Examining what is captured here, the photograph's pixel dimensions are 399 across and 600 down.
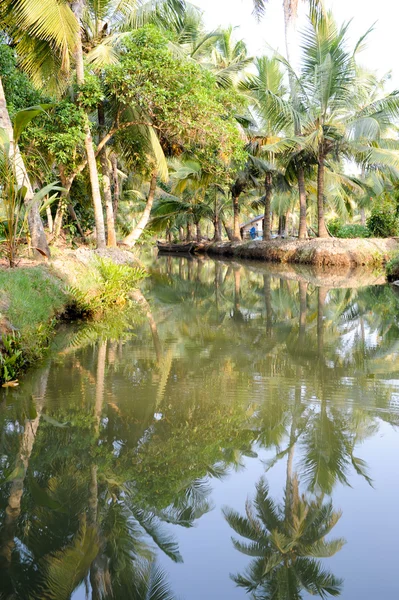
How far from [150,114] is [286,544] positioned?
13537 mm

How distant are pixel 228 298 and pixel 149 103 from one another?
551 cm

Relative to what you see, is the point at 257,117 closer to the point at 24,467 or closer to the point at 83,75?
the point at 83,75

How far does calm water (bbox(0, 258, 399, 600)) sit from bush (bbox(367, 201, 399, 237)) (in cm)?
1771

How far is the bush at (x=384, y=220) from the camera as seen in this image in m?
23.8

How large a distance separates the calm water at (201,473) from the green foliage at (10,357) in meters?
0.22

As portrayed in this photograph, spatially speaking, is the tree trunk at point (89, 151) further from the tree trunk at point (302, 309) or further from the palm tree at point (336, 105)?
the palm tree at point (336, 105)

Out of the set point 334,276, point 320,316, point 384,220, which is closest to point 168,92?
point 320,316

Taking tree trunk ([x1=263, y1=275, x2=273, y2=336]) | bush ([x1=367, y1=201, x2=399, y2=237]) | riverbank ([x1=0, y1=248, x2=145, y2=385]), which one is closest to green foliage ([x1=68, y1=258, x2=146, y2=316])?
riverbank ([x1=0, y1=248, x2=145, y2=385])

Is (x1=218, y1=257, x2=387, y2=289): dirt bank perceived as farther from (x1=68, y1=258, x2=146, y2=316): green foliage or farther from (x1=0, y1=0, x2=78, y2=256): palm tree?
(x1=0, y1=0, x2=78, y2=256): palm tree

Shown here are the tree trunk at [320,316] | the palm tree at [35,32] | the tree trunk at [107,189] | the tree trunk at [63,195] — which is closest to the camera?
the tree trunk at [320,316]

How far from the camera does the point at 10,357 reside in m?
5.47

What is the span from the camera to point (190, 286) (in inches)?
656

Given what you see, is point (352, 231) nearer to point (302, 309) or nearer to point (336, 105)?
point (336, 105)

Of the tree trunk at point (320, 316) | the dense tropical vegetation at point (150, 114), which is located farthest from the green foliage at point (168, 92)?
the tree trunk at point (320, 316)
